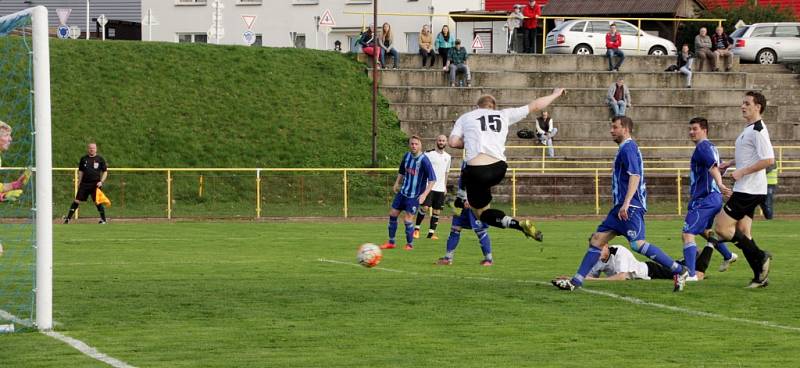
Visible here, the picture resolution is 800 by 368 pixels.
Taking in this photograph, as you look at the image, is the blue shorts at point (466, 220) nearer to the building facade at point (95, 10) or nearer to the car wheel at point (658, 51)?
the car wheel at point (658, 51)

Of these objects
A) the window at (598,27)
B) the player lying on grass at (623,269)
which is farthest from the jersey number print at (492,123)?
the window at (598,27)

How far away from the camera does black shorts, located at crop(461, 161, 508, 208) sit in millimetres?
13953

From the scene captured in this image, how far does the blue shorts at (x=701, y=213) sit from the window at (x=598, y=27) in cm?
3512

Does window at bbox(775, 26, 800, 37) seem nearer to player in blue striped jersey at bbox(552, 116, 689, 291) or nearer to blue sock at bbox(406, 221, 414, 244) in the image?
blue sock at bbox(406, 221, 414, 244)

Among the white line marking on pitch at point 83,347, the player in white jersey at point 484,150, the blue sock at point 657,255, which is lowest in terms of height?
Result: the white line marking on pitch at point 83,347

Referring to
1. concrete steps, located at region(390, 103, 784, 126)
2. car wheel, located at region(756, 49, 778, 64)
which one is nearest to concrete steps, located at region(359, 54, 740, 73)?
concrete steps, located at region(390, 103, 784, 126)

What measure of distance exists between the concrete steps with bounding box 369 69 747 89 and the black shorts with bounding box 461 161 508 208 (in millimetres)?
30527

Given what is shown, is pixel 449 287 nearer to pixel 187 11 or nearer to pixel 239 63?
pixel 239 63

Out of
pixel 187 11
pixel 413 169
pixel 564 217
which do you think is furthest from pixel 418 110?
pixel 187 11

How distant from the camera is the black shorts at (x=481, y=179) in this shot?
1395cm

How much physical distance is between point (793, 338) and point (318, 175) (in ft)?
79.0

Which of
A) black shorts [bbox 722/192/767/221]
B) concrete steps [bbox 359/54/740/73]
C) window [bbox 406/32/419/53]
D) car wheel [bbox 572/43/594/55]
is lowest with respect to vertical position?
black shorts [bbox 722/192/767/221]

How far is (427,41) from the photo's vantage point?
44875 millimetres

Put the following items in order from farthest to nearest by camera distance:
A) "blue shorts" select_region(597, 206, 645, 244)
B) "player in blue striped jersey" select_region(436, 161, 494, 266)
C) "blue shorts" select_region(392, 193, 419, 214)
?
"blue shorts" select_region(392, 193, 419, 214)
"player in blue striped jersey" select_region(436, 161, 494, 266)
"blue shorts" select_region(597, 206, 645, 244)
